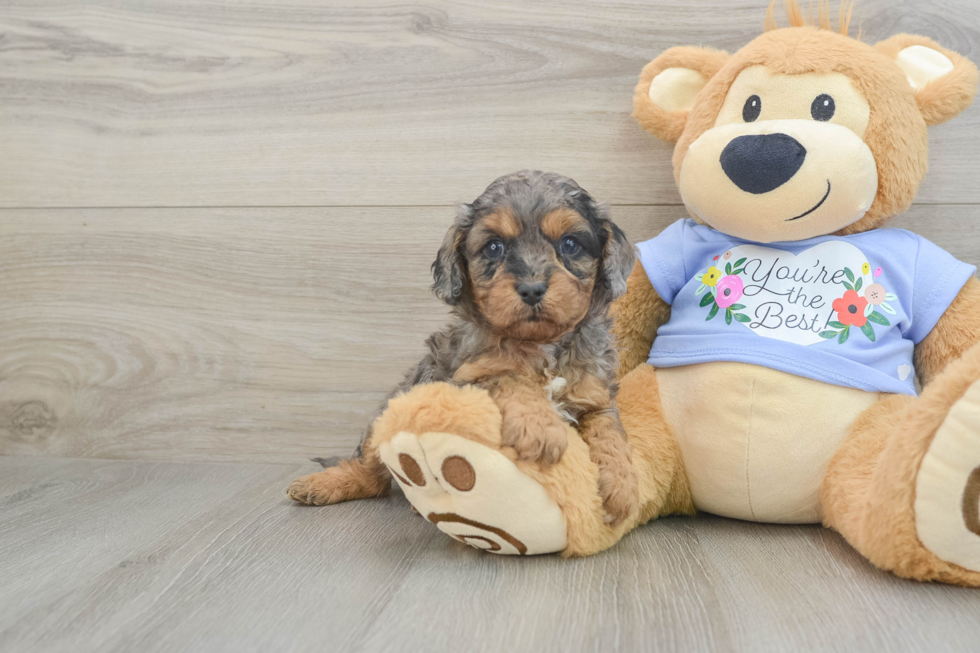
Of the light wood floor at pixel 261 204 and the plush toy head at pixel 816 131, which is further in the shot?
the light wood floor at pixel 261 204

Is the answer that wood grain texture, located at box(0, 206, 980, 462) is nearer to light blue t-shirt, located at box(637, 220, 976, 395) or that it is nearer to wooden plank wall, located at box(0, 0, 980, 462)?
wooden plank wall, located at box(0, 0, 980, 462)

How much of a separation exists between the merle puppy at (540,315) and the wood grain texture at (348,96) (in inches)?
23.2

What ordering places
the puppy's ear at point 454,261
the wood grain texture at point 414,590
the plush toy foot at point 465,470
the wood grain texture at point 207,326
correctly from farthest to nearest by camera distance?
the wood grain texture at point 207,326, the puppy's ear at point 454,261, the plush toy foot at point 465,470, the wood grain texture at point 414,590

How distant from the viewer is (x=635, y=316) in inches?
71.1

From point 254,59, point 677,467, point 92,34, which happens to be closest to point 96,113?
point 92,34

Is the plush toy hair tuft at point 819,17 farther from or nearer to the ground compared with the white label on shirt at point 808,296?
farther from the ground

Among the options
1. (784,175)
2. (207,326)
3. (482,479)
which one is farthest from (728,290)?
(207,326)

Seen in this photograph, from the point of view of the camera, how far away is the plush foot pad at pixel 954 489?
1.16 metres

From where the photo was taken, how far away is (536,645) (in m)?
1.09

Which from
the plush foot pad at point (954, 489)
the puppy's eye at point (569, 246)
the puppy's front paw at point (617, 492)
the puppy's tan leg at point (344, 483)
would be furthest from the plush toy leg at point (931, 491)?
the puppy's tan leg at point (344, 483)

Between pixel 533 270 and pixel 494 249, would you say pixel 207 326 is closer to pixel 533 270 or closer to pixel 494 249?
pixel 494 249

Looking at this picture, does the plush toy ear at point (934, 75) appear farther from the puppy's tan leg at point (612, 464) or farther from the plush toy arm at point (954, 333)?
the puppy's tan leg at point (612, 464)

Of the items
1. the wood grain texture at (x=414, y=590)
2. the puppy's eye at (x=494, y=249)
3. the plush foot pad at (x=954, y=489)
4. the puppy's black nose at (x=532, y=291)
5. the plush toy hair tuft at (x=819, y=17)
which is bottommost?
the wood grain texture at (x=414, y=590)

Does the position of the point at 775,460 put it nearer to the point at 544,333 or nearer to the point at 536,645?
the point at 544,333
